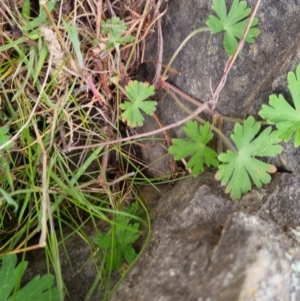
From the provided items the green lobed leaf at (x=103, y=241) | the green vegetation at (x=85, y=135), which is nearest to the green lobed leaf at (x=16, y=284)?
the green vegetation at (x=85, y=135)

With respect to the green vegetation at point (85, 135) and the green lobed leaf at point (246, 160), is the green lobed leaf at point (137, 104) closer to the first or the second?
the green vegetation at point (85, 135)

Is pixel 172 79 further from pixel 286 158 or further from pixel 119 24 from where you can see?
pixel 286 158

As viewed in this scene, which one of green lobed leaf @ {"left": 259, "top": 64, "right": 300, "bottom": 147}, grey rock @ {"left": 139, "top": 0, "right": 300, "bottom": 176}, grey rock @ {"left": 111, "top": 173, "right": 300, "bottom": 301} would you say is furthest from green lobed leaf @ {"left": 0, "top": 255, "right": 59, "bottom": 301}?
green lobed leaf @ {"left": 259, "top": 64, "right": 300, "bottom": 147}

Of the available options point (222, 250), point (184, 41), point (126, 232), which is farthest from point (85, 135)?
point (222, 250)

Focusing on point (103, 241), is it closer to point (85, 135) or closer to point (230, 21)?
point (85, 135)

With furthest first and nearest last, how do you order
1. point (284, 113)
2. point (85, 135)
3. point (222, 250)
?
point (85, 135)
point (284, 113)
point (222, 250)

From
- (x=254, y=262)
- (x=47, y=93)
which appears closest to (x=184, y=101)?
(x=47, y=93)

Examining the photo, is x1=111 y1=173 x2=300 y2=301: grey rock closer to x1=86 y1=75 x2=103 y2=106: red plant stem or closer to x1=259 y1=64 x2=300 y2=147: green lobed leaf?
x1=259 y1=64 x2=300 y2=147: green lobed leaf
